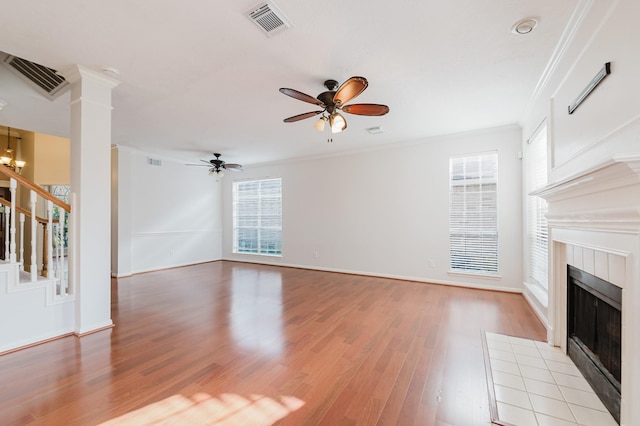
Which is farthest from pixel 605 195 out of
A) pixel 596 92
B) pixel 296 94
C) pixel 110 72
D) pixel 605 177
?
pixel 110 72

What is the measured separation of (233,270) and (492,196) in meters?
5.48

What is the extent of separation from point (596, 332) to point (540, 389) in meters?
0.58

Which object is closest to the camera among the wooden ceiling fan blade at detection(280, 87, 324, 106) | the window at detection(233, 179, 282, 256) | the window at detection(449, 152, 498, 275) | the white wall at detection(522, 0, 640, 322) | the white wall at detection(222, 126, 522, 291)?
the white wall at detection(522, 0, 640, 322)

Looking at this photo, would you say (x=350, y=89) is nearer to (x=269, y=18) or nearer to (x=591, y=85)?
(x=269, y=18)

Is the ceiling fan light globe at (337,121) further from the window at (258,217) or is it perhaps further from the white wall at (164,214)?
the white wall at (164,214)

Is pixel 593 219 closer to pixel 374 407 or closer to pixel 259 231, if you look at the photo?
pixel 374 407

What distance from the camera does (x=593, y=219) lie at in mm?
1732

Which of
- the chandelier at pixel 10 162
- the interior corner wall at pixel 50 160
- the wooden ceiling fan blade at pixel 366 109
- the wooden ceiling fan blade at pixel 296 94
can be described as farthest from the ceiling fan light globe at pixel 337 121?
the interior corner wall at pixel 50 160

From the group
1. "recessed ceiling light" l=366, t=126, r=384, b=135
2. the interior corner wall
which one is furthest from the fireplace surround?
the interior corner wall

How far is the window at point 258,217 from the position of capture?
280 inches

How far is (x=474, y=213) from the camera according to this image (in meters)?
4.71

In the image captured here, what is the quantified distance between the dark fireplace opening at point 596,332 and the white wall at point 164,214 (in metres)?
7.02

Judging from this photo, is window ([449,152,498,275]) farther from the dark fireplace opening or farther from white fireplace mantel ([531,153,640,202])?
white fireplace mantel ([531,153,640,202])

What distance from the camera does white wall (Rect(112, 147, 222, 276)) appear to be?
5.73m
